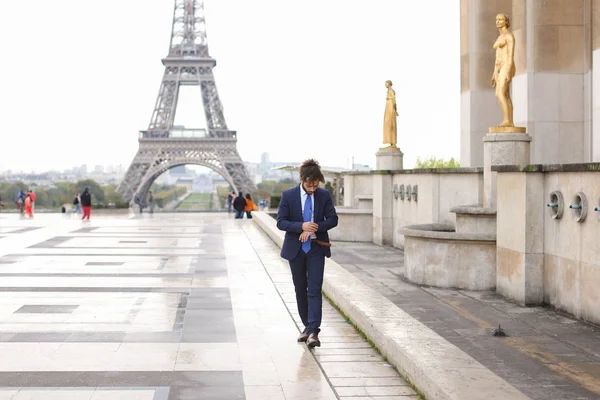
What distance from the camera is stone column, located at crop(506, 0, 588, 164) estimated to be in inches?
807

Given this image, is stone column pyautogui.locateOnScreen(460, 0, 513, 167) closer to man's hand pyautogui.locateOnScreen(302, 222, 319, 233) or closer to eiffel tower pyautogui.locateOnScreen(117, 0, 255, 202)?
man's hand pyautogui.locateOnScreen(302, 222, 319, 233)

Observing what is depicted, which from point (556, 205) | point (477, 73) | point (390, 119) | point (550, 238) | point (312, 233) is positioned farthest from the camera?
point (477, 73)

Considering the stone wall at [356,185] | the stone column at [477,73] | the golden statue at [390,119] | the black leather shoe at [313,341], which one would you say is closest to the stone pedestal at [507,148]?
the black leather shoe at [313,341]

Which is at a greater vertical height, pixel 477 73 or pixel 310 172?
pixel 477 73

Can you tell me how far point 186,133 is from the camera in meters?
89.9

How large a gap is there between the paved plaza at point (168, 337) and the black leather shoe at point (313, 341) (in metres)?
0.06

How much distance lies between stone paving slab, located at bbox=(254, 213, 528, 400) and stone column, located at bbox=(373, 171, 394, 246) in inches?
433

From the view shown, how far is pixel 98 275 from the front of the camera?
14664mm

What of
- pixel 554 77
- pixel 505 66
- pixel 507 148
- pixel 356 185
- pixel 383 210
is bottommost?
pixel 383 210

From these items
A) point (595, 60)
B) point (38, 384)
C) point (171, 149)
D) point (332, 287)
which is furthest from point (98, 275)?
point (171, 149)

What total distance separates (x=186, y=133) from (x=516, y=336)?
8206cm

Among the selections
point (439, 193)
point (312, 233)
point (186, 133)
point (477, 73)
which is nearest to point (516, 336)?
point (312, 233)

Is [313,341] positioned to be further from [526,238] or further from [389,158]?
[389,158]

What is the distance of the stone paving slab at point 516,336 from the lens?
7430mm
